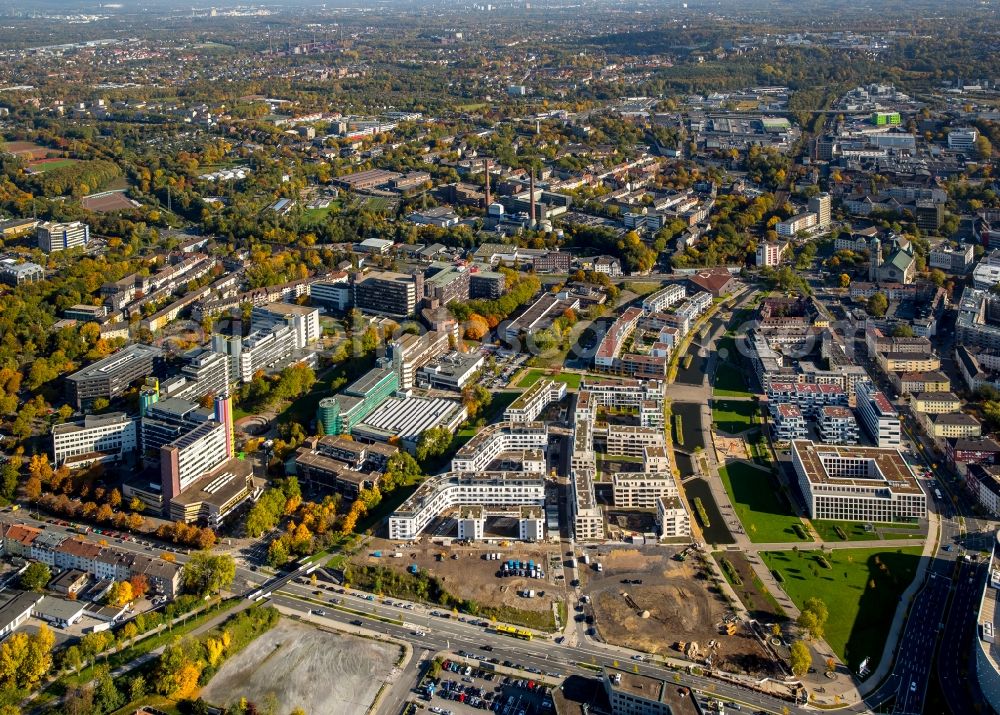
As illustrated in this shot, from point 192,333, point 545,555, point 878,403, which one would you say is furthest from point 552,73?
point 545,555

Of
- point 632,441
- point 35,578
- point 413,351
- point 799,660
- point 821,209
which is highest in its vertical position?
point 821,209

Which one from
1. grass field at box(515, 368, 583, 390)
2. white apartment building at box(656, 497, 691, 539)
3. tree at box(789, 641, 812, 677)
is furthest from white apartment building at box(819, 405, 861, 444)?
tree at box(789, 641, 812, 677)

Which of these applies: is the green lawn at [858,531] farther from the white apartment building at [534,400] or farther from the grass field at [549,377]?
the grass field at [549,377]

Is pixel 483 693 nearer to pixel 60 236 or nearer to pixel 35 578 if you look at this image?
pixel 35 578

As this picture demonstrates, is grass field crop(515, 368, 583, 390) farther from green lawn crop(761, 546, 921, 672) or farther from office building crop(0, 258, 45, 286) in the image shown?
office building crop(0, 258, 45, 286)

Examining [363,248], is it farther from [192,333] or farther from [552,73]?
[552,73]

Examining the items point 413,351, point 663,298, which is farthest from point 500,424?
point 663,298
